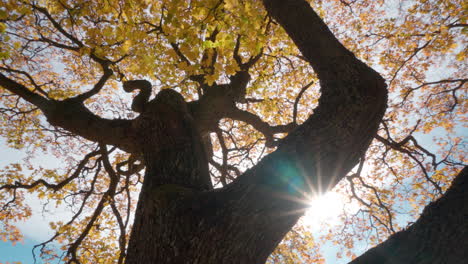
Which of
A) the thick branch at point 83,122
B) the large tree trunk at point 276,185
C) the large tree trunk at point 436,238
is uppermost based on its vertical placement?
the thick branch at point 83,122

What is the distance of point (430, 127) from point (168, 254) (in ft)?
31.1

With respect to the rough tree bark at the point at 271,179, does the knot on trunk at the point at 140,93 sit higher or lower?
higher

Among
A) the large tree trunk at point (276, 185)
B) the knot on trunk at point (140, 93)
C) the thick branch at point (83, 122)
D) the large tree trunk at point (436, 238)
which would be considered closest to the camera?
the large tree trunk at point (436, 238)

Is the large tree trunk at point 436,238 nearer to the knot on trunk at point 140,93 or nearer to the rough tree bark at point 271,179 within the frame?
the rough tree bark at point 271,179

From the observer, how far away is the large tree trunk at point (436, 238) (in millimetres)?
1425

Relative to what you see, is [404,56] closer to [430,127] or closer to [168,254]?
[430,127]

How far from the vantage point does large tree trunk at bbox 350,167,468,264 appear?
56.1 inches

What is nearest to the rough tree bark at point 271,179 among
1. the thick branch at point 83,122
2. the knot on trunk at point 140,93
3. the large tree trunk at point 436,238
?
the large tree trunk at point 436,238

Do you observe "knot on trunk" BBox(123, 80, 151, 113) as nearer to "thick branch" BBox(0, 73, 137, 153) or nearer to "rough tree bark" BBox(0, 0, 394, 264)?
"thick branch" BBox(0, 73, 137, 153)

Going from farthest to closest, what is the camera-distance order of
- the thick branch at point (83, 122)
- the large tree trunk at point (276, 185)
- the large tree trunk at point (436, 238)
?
the thick branch at point (83, 122) < the large tree trunk at point (276, 185) < the large tree trunk at point (436, 238)

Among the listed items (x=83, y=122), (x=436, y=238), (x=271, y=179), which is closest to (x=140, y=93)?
(x=83, y=122)

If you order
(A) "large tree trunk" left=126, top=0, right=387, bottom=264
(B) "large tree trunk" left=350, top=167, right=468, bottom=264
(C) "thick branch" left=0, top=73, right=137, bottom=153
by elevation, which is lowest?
(B) "large tree trunk" left=350, top=167, right=468, bottom=264

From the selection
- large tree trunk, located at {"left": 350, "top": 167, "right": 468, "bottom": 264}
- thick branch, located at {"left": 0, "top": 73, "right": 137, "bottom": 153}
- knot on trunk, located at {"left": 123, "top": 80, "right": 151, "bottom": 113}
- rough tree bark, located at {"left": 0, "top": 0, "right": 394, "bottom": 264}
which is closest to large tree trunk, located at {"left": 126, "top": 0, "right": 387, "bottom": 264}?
rough tree bark, located at {"left": 0, "top": 0, "right": 394, "bottom": 264}

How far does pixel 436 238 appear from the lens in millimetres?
1467
